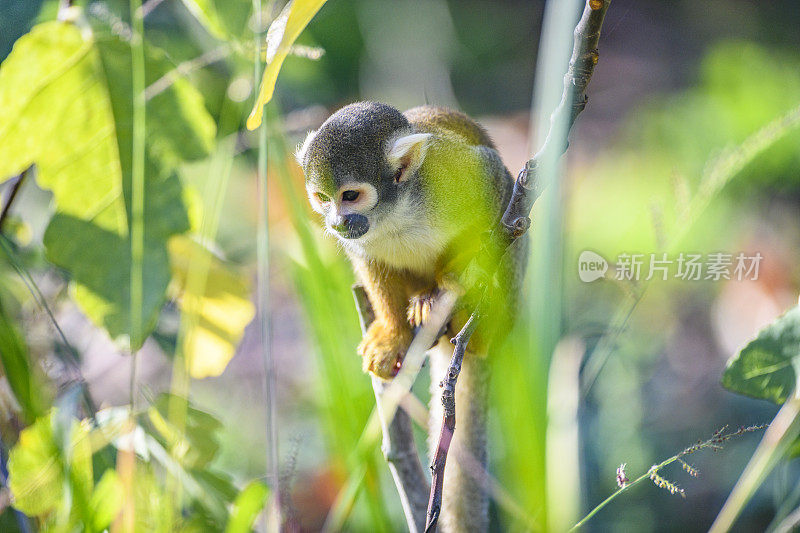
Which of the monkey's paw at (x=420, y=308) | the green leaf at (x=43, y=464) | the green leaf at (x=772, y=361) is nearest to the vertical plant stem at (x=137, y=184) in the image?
the green leaf at (x=43, y=464)

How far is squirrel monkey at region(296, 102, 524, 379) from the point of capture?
3.87 feet

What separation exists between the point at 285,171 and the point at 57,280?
102 centimetres

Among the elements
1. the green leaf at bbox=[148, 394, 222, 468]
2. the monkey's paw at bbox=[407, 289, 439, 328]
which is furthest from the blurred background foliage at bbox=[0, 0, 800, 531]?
the monkey's paw at bbox=[407, 289, 439, 328]

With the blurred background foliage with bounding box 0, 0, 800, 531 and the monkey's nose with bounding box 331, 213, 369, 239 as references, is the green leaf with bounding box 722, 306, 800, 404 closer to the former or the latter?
the blurred background foliage with bounding box 0, 0, 800, 531

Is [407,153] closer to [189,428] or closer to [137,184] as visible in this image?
[137,184]

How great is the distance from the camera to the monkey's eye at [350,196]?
120 cm

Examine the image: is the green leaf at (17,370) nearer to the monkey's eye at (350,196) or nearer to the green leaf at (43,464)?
the green leaf at (43,464)

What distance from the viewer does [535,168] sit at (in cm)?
78

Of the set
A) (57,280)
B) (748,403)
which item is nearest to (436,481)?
(57,280)

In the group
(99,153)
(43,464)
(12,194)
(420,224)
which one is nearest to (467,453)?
(420,224)

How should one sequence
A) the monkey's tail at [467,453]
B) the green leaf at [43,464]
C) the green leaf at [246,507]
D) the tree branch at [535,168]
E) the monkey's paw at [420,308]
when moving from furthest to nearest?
the monkey's tail at [467,453]
the monkey's paw at [420,308]
the green leaf at [43,464]
the green leaf at [246,507]
the tree branch at [535,168]

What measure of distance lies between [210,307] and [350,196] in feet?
1.30

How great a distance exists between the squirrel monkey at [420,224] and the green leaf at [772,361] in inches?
14.0

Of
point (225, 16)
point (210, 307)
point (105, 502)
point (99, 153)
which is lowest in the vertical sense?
point (105, 502)
